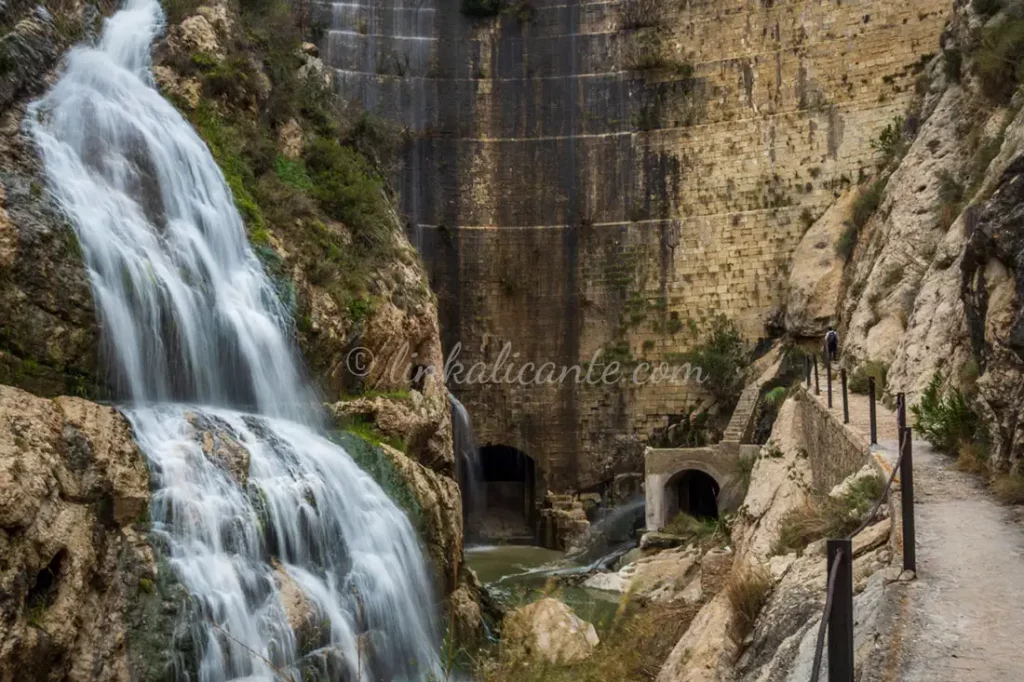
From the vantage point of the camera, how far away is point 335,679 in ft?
27.5

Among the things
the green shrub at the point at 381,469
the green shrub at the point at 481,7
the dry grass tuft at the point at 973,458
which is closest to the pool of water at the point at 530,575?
the green shrub at the point at 381,469

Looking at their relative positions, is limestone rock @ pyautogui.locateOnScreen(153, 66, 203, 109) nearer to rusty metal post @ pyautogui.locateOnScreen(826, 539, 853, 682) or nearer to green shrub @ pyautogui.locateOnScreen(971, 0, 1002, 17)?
green shrub @ pyautogui.locateOnScreen(971, 0, 1002, 17)

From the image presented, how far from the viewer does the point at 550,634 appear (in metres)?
9.02

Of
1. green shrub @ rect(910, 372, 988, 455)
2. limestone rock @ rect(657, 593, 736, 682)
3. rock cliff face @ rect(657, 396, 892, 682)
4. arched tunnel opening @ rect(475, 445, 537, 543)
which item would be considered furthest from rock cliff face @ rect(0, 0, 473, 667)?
arched tunnel opening @ rect(475, 445, 537, 543)

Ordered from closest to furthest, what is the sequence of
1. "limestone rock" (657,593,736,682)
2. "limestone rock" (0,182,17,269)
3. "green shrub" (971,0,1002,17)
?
"limestone rock" (657,593,736,682) → "limestone rock" (0,182,17,269) → "green shrub" (971,0,1002,17)

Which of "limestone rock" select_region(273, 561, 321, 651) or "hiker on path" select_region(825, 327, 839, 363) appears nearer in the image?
"limestone rock" select_region(273, 561, 321, 651)

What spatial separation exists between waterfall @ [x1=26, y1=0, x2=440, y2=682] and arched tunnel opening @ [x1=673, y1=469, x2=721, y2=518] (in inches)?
375

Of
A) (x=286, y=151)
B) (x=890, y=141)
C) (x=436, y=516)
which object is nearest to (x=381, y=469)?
(x=436, y=516)

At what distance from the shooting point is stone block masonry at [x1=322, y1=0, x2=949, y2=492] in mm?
22828

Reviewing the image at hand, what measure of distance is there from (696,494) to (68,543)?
49.0 ft

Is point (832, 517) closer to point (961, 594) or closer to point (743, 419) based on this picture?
point (961, 594)

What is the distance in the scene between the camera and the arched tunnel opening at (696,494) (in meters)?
19.6

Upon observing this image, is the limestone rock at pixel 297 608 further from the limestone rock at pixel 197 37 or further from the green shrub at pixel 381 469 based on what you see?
the limestone rock at pixel 197 37

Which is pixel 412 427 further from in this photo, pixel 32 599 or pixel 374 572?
pixel 32 599
